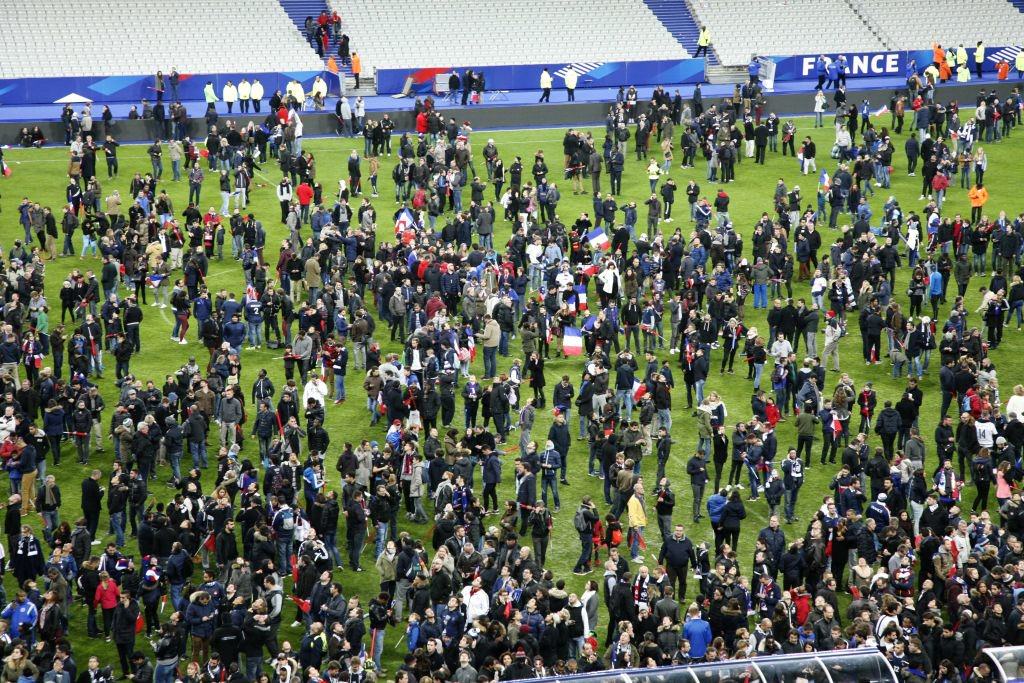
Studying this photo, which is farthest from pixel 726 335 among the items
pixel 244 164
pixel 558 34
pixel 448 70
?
pixel 558 34

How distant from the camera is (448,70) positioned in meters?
55.9

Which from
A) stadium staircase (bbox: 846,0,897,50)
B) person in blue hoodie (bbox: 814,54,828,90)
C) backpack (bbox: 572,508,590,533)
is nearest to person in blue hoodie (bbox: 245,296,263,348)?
backpack (bbox: 572,508,590,533)

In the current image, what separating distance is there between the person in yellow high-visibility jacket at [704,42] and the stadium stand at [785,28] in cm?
53

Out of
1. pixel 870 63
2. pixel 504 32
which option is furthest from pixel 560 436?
pixel 870 63

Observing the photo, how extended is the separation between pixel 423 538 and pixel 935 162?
2426 cm

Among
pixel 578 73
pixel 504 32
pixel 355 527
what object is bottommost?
pixel 355 527

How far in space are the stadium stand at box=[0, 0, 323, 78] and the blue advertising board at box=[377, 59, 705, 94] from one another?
319 cm

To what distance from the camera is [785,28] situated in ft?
204

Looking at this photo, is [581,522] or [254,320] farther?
[254,320]

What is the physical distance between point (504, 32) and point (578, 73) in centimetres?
496

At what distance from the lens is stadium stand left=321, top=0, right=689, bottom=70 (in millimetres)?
58531

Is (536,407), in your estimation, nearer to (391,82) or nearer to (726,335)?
(726,335)

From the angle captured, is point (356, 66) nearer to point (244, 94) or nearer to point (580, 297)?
point (244, 94)

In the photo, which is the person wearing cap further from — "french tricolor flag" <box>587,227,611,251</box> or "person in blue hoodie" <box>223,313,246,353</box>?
"person in blue hoodie" <box>223,313,246,353</box>
